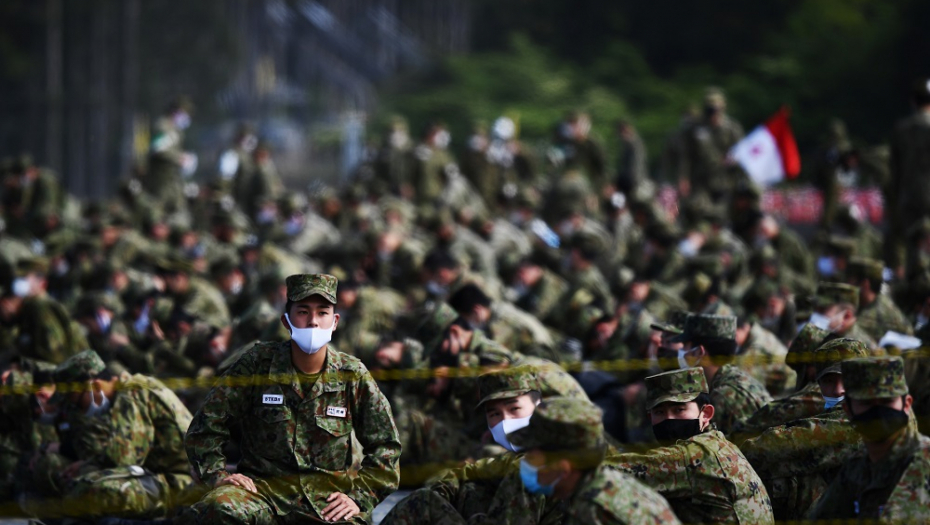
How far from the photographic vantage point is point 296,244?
17.9 metres

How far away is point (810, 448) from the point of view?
6895 millimetres

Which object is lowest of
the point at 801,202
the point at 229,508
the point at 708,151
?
the point at 229,508

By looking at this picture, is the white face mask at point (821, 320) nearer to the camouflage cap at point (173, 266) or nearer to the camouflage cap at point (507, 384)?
the camouflage cap at point (507, 384)

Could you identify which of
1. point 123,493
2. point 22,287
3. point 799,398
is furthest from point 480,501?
point 22,287

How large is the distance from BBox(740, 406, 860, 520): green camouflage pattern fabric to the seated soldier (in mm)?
1023

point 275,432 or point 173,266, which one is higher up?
point 173,266

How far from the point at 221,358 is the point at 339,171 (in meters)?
21.0

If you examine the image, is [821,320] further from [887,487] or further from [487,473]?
[887,487]

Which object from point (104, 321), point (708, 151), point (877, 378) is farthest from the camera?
point (708, 151)

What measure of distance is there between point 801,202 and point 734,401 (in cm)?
1633

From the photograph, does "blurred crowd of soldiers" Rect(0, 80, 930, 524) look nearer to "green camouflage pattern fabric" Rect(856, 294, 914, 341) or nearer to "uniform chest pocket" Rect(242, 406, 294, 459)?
"green camouflage pattern fabric" Rect(856, 294, 914, 341)

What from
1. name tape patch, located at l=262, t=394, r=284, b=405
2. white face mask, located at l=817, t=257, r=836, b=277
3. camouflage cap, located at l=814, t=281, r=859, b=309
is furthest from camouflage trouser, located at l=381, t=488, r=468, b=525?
white face mask, located at l=817, t=257, r=836, b=277

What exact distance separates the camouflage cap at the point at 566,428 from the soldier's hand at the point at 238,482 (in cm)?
187

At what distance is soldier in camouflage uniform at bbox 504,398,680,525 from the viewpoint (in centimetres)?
506
